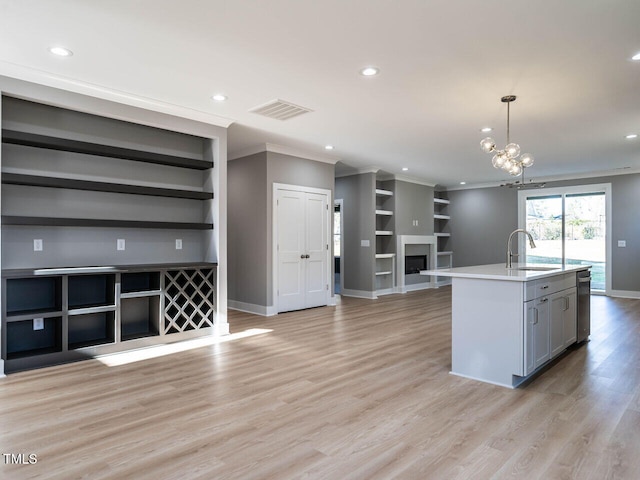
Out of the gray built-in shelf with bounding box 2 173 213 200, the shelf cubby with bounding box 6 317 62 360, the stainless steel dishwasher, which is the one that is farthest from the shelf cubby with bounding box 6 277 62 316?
the stainless steel dishwasher

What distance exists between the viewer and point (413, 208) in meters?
9.64

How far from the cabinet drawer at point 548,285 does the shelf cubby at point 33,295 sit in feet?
13.7

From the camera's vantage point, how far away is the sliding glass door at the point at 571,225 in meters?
8.65

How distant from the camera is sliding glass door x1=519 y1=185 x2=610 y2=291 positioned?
8.65 meters

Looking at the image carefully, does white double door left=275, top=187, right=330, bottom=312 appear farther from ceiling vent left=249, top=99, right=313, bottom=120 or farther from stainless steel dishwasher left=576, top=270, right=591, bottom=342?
stainless steel dishwasher left=576, top=270, right=591, bottom=342

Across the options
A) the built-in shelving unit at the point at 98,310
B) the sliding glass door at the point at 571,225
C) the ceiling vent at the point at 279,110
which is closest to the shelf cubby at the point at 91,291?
the built-in shelving unit at the point at 98,310

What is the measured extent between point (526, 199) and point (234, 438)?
9464 mm

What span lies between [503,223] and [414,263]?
2559mm

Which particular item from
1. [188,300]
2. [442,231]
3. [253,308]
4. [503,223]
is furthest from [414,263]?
[188,300]

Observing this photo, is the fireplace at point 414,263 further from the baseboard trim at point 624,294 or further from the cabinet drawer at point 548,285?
the cabinet drawer at point 548,285

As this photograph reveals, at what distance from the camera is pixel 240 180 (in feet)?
22.4

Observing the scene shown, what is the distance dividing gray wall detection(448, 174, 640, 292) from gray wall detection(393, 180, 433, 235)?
1300 mm

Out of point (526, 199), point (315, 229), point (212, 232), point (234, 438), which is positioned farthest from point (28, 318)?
point (526, 199)

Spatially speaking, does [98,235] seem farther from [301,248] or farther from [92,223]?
[301,248]
